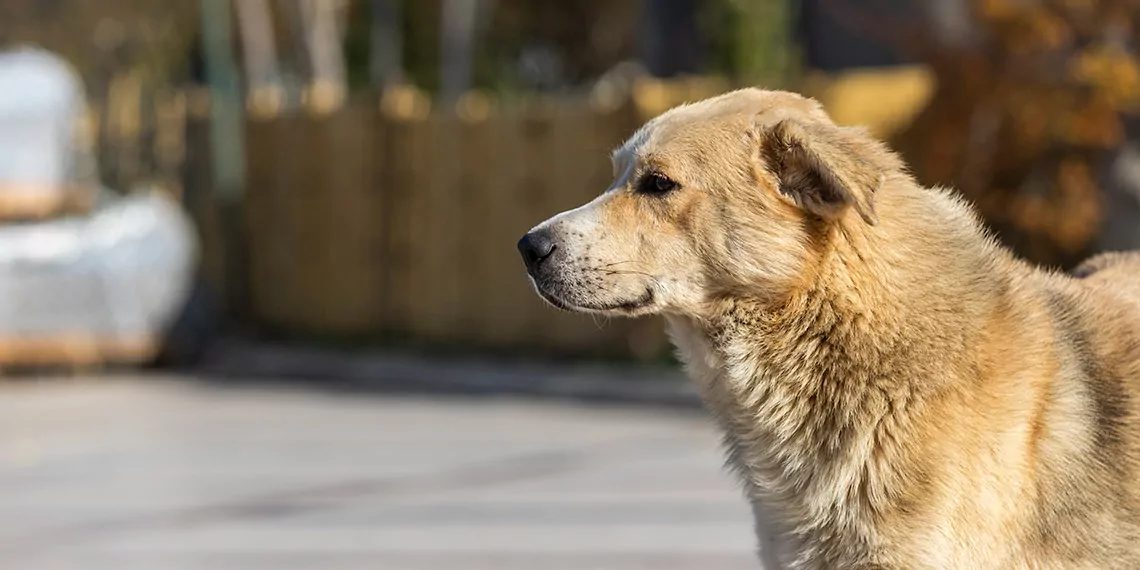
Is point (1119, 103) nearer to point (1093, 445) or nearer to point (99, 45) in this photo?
point (1093, 445)

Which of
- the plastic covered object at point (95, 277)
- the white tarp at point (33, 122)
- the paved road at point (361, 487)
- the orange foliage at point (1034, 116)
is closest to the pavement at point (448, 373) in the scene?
the paved road at point (361, 487)

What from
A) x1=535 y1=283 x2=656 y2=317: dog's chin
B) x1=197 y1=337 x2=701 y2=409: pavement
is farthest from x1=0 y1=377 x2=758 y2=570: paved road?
x1=535 y1=283 x2=656 y2=317: dog's chin

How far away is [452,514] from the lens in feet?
32.2

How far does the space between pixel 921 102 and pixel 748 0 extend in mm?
9998

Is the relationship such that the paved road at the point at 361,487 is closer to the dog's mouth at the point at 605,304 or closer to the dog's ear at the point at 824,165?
the dog's mouth at the point at 605,304

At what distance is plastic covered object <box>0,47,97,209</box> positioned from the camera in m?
18.9

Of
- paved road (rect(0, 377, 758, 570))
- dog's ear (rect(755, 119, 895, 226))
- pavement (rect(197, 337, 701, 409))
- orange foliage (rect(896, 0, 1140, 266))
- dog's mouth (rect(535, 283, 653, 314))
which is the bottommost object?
pavement (rect(197, 337, 701, 409))

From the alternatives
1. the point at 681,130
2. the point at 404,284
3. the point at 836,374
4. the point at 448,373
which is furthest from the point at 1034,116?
the point at 836,374

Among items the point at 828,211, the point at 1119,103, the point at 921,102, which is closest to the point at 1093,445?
the point at 828,211

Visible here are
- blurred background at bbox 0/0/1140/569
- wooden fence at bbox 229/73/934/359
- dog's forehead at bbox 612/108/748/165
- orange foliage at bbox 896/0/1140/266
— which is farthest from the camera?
wooden fence at bbox 229/73/934/359

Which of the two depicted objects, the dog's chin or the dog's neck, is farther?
the dog's chin

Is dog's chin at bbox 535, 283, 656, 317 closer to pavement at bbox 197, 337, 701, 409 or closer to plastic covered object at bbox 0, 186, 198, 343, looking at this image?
pavement at bbox 197, 337, 701, 409

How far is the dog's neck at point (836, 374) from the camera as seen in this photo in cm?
449

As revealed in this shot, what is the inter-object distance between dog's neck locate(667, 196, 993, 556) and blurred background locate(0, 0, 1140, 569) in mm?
3780
